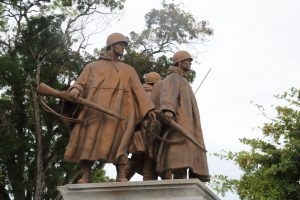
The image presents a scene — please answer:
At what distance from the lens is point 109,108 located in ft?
27.3

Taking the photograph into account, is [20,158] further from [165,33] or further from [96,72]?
[96,72]

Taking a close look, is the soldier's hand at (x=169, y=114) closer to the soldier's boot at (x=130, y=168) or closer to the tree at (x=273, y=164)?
the soldier's boot at (x=130, y=168)

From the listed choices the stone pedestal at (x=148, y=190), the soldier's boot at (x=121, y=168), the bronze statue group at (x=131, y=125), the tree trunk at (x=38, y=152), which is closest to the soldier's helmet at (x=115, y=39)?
the bronze statue group at (x=131, y=125)

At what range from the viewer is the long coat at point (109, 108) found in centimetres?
812

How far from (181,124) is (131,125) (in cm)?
79

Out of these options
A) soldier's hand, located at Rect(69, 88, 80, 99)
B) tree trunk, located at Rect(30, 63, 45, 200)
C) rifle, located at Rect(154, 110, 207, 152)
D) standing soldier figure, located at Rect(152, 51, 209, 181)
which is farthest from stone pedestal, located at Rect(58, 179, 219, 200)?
tree trunk, located at Rect(30, 63, 45, 200)

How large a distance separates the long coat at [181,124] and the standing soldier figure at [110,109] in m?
0.44

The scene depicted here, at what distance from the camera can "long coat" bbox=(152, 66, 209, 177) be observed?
848 centimetres

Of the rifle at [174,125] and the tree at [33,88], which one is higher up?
the tree at [33,88]

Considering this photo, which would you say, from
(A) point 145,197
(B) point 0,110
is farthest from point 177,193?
(B) point 0,110

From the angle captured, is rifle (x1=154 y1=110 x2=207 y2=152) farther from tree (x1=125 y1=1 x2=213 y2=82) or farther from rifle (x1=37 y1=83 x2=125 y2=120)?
tree (x1=125 y1=1 x2=213 y2=82)

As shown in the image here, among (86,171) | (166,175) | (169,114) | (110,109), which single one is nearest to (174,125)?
(169,114)

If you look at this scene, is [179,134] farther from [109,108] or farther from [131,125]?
[109,108]

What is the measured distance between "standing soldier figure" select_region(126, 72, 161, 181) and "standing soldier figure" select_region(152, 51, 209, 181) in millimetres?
220
